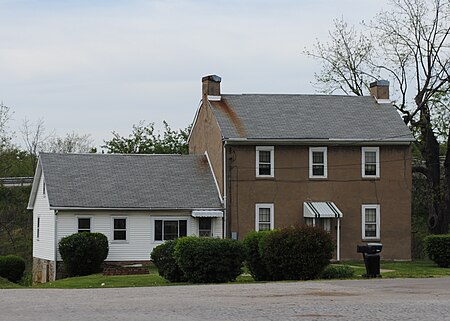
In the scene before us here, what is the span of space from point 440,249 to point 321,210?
729 centimetres

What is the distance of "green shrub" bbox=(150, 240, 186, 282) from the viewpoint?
31.0 m

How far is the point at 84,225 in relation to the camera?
43438 mm

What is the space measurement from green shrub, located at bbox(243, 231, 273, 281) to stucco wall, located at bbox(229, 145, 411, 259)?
1405cm

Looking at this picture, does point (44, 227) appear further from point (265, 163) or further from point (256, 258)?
point (256, 258)

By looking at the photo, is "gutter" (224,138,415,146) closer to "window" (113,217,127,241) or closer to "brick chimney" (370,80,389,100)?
"brick chimney" (370,80,389,100)

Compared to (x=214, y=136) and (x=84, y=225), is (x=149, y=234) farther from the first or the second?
(x=214, y=136)

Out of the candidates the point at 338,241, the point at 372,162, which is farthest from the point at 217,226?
the point at 372,162

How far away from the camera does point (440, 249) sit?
39156mm

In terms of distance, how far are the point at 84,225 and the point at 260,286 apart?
19.8 meters

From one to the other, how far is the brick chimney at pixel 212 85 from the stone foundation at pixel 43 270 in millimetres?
11659

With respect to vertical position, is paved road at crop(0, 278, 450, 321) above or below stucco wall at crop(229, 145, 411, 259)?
below

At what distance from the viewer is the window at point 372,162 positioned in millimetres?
46219

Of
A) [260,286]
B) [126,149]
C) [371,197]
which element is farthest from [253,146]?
[126,149]

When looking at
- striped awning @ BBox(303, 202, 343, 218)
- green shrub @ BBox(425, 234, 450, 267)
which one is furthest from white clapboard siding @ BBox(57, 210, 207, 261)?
green shrub @ BBox(425, 234, 450, 267)
